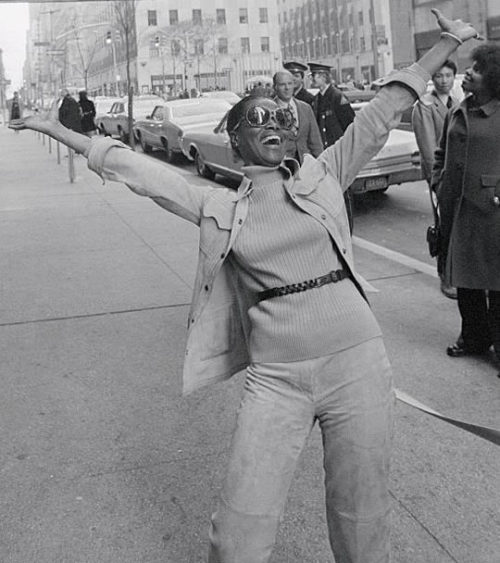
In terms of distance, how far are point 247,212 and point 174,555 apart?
1.38 m

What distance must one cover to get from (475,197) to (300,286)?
2710 millimetres

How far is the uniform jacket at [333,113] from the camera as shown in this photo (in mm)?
8750

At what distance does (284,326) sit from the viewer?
89.7 inches

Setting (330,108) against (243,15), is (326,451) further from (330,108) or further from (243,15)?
(243,15)

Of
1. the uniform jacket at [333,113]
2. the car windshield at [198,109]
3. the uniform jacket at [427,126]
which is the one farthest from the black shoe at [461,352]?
the car windshield at [198,109]

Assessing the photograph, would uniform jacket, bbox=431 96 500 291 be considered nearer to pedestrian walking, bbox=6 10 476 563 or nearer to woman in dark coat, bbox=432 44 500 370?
woman in dark coat, bbox=432 44 500 370

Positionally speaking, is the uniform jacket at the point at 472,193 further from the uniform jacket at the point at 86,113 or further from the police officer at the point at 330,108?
the uniform jacket at the point at 86,113

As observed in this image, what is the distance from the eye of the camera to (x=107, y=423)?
4254 millimetres

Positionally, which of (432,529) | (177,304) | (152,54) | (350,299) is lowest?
(432,529)

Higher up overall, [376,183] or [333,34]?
[333,34]

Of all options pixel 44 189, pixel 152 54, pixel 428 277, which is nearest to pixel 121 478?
pixel 428 277

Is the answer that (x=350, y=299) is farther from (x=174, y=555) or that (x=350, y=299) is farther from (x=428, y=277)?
(x=428, y=277)

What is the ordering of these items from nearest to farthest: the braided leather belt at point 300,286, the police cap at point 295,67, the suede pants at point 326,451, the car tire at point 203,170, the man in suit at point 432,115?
the suede pants at point 326,451 → the braided leather belt at point 300,286 → the man in suit at point 432,115 → the police cap at point 295,67 → the car tire at point 203,170

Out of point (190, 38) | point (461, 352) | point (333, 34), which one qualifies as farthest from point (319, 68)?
point (333, 34)
